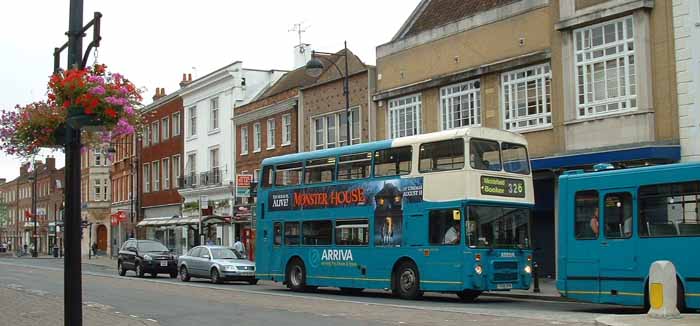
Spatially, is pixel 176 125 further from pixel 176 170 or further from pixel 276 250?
pixel 276 250

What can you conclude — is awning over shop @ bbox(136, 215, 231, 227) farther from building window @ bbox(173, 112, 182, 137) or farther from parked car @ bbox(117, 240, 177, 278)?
parked car @ bbox(117, 240, 177, 278)

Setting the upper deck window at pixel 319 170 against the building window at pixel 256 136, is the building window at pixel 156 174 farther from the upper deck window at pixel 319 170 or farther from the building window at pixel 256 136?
the upper deck window at pixel 319 170

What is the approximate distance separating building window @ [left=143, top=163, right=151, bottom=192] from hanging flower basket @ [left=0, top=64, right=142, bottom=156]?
5063 cm

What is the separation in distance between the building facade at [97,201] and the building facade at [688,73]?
182 feet

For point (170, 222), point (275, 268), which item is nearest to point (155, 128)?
point (170, 222)

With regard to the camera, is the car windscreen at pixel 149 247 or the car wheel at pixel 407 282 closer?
the car wheel at pixel 407 282

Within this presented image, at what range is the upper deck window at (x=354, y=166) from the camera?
22.4 m

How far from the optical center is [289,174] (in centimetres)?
2508

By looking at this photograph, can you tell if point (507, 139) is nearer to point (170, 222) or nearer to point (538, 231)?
point (538, 231)

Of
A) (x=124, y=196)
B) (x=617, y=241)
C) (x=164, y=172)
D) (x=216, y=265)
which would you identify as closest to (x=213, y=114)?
(x=164, y=172)

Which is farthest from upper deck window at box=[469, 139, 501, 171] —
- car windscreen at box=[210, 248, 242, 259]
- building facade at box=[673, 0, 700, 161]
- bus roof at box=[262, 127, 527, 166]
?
car windscreen at box=[210, 248, 242, 259]

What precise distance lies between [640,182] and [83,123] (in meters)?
11.0

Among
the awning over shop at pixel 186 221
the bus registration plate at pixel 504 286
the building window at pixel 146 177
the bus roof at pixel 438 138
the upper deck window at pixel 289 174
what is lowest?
the bus registration plate at pixel 504 286

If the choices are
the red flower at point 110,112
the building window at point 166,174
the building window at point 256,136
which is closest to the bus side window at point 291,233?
the red flower at point 110,112
